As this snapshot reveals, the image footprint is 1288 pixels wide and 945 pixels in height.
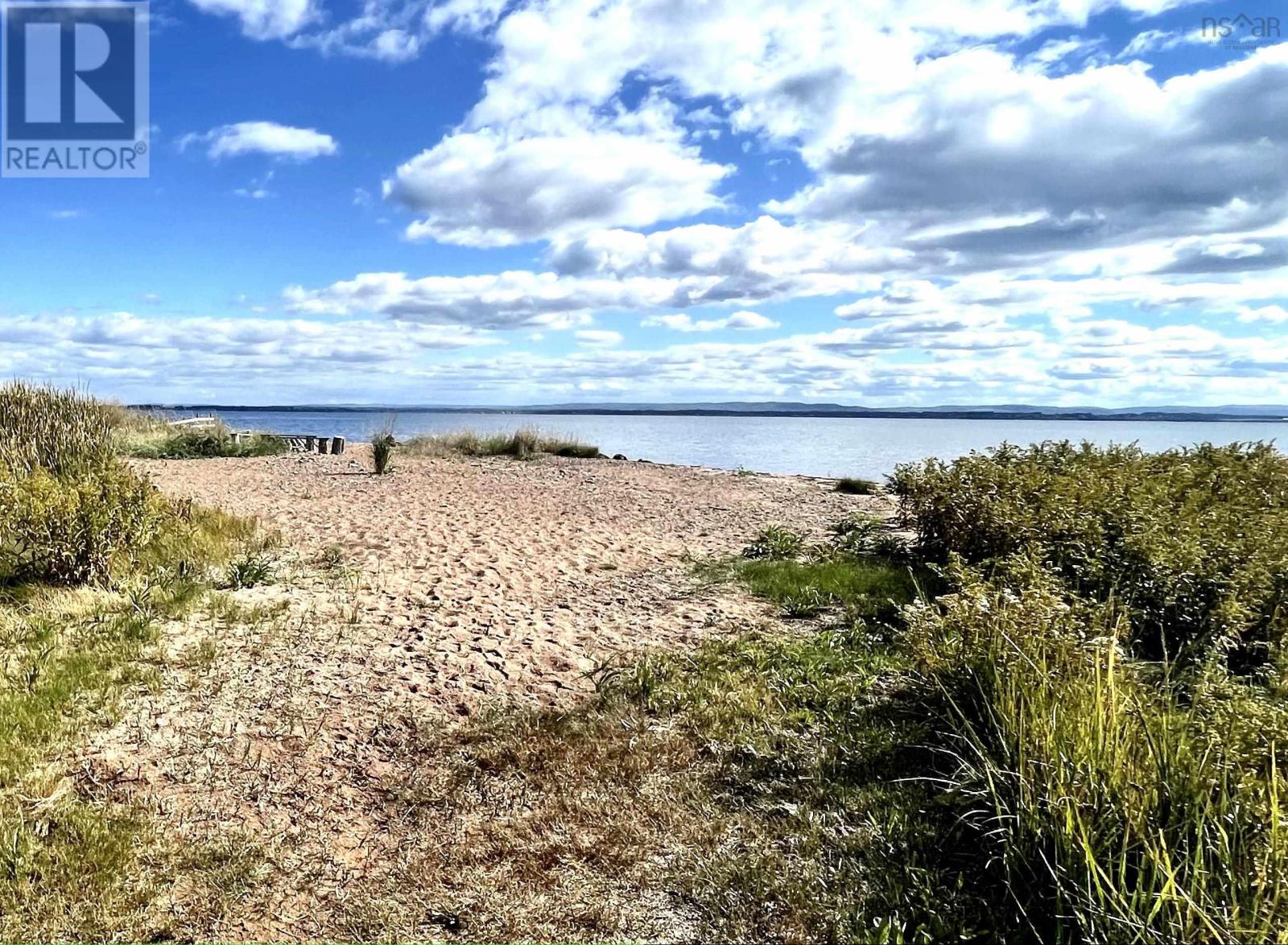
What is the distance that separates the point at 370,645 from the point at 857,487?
41.1 ft

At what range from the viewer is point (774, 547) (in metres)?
9.41

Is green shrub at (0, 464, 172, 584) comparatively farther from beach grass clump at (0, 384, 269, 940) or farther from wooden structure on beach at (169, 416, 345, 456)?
wooden structure on beach at (169, 416, 345, 456)

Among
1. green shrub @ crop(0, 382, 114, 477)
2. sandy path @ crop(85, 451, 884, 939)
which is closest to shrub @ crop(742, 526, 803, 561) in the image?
sandy path @ crop(85, 451, 884, 939)

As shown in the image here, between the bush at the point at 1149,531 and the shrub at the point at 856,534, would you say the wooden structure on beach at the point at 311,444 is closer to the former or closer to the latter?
the shrub at the point at 856,534

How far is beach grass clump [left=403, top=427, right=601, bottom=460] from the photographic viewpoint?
901 inches

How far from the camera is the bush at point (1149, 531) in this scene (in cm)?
512

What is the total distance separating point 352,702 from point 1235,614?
533 cm

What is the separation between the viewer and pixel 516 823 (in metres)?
3.74

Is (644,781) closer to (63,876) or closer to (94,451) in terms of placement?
(63,876)

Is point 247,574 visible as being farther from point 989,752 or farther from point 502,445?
point 502,445

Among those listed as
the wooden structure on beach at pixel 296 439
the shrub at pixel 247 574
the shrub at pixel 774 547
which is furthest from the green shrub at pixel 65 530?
the wooden structure on beach at pixel 296 439

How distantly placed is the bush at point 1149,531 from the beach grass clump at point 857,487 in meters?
5.92

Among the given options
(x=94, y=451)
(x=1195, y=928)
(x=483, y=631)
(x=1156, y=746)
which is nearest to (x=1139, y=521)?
(x=1156, y=746)

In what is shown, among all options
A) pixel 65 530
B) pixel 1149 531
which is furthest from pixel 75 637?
pixel 1149 531
